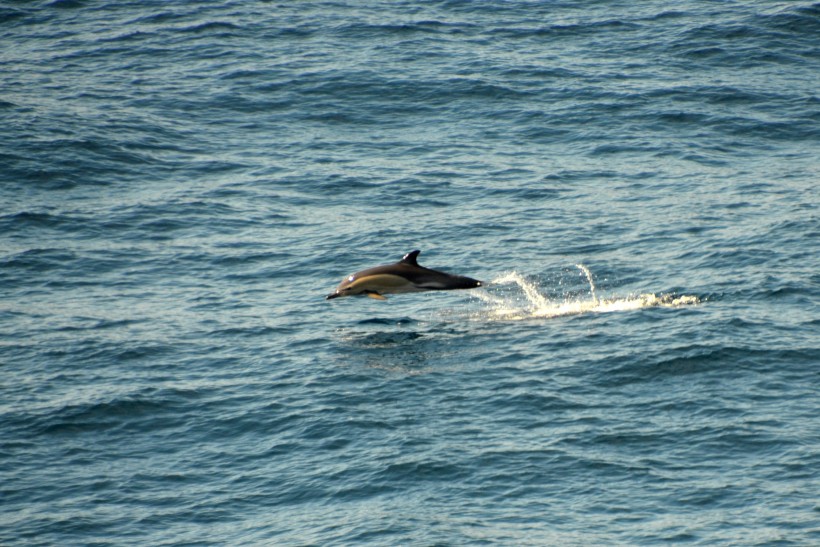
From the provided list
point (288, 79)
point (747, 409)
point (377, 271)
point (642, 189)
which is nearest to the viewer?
point (747, 409)

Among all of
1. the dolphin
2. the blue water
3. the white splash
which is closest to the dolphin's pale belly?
the dolphin

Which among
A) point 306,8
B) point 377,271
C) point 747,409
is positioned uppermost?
point 306,8

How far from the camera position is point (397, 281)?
29.9 m

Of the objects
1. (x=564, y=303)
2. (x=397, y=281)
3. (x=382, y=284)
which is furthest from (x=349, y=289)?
(x=564, y=303)

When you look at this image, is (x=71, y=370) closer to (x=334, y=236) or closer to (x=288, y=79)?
(x=334, y=236)

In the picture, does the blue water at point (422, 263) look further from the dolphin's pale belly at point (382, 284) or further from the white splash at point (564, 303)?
the dolphin's pale belly at point (382, 284)

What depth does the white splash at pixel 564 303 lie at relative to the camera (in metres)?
32.4

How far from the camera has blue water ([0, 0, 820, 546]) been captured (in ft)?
79.9

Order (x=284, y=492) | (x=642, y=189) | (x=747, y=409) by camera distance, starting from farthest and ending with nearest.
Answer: (x=642, y=189), (x=747, y=409), (x=284, y=492)


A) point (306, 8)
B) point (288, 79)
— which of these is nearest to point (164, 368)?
point (288, 79)

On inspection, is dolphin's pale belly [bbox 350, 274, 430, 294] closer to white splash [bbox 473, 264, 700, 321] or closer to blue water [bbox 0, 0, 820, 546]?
blue water [bbox 0, 0, 820, 546]

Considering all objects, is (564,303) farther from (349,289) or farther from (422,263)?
(349,289)

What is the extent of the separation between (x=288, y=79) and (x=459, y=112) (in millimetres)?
8597

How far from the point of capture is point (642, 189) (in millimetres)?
41375
